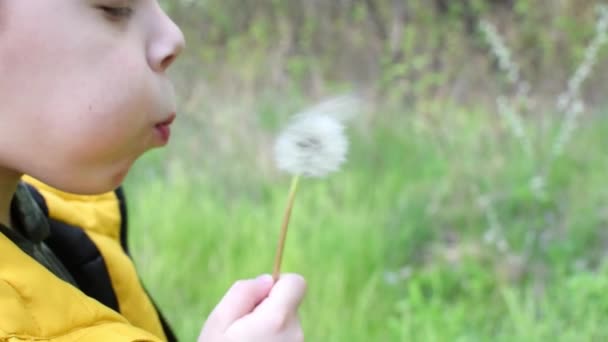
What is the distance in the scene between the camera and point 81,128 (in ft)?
1.97

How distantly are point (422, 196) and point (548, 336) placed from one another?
602 millimetres

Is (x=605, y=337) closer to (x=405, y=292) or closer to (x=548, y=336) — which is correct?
→ (x=548, y=336)

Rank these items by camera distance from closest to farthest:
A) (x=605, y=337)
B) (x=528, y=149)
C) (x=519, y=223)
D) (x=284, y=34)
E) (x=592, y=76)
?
1. (x=605, y=337)
2. (x=519, y=223)
3. (x=528, y=149)
4. (x=592, y=76)
5. (x=284, y=34)

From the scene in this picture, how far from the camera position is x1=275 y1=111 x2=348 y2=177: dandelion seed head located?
714 millimetres


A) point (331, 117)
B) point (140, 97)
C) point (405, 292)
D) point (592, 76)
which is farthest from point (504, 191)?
point (140, 97)

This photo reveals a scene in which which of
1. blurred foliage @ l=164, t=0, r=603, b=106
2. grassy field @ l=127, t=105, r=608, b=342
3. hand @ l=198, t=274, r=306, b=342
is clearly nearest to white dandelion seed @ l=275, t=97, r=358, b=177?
hand @ l=198, t=274, r=306, b=342

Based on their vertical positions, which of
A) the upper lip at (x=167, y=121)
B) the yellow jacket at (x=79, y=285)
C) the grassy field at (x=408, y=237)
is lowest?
the grassy field at (x=408, y=237)

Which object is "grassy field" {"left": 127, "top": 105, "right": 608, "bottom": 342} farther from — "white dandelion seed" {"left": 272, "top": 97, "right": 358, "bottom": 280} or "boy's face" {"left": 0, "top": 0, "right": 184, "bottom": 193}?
"boy's face" {"left": 0, "top": 0, "right": 184, "bottom": 193}

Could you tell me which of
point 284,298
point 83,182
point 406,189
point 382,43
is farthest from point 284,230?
point 382,43

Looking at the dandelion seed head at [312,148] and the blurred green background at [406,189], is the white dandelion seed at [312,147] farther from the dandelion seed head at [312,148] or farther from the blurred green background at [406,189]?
the blurred green background at [406,189]

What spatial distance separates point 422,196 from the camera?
1.97 metres

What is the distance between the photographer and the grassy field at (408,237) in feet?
4.93

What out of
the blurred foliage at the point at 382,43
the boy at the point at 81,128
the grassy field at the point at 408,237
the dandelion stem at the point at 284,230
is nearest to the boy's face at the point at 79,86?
the boy at the point at 81,128

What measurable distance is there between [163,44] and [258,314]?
23 centimetres
